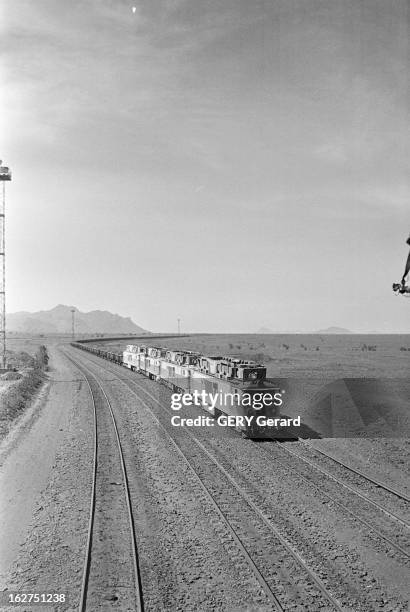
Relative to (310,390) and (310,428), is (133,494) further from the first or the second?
(310,390)

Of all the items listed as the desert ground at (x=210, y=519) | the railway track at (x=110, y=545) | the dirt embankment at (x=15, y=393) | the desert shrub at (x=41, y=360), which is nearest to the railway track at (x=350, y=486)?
the desert ground at (x=210, y=519)

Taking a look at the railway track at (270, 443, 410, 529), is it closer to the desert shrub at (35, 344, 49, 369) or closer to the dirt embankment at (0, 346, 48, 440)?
the dirt embankment at (0, 346, 48, 440)

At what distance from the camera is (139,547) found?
41.6ft

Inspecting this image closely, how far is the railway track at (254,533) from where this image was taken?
34.4ft

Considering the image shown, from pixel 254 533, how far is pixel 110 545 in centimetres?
415

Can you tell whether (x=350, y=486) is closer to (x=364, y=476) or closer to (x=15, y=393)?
(x=364, y=476)

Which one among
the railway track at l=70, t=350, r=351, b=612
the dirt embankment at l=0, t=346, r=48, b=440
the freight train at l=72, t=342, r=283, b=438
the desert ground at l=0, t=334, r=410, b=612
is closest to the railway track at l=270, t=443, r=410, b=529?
the desert ground at l=0, t=334, r=410, b=612

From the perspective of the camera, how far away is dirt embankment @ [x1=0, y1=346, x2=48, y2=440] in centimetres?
2941

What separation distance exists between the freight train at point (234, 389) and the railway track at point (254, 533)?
2959mm

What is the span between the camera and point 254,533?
44.3ft

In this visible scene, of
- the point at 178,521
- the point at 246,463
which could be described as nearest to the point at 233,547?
the point at 178,521

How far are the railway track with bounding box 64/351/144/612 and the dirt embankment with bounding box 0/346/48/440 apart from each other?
9549mm

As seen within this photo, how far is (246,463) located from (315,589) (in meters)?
9.16

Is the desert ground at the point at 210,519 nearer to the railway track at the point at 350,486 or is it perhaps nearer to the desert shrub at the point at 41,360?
the railway track at the point at 350,486
